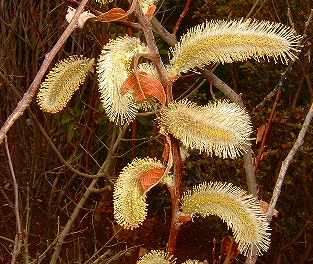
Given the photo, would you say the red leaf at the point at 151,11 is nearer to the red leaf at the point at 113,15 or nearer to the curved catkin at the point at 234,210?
the red leaf at the point at 113,15

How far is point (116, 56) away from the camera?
102 cm

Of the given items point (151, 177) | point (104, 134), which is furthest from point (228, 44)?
point (104, 134)

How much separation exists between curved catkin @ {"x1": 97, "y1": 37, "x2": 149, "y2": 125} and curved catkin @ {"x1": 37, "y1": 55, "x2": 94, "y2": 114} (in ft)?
0.17

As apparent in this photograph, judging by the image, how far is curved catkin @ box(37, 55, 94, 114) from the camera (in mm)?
1067

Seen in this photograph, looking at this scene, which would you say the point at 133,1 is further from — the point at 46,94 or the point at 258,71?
the point at 258,71

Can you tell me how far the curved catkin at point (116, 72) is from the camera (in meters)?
1.01

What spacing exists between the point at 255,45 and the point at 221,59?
0.20 ft

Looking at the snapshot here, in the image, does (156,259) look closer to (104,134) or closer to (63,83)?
(63,83)

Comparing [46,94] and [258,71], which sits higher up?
[258,71]

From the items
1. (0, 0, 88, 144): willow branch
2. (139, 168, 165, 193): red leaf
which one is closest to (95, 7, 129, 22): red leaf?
(0, 0, 88, 144): willow branch

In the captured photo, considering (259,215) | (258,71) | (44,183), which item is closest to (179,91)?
(258,71)

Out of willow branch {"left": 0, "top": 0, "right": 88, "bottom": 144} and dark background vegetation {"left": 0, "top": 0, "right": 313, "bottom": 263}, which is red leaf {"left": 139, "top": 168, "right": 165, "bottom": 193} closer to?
willow branch {"left": 0, "top": 0, "right": 88, "bottom": 144}

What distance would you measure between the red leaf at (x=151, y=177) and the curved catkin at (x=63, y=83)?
0.20 m

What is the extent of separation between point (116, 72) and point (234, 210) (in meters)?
0.32
